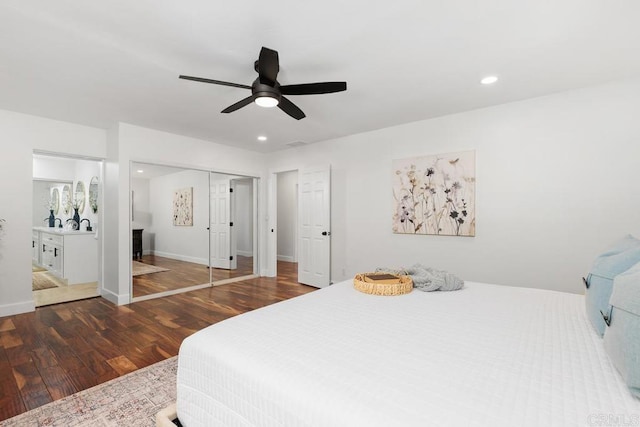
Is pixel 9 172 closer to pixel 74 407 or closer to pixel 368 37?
pixel 74 407

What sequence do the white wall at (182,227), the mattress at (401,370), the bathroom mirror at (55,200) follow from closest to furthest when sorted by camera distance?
the mattress at (401,370) < the white wall at (182,227) < the bathroom mirror at (55,200)

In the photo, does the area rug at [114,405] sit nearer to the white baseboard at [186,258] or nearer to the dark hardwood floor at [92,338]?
the dark hardwood floor at [92,338]

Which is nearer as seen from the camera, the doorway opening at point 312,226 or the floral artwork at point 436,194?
the floral artwork at point 436,194

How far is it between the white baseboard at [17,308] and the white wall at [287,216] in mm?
4896

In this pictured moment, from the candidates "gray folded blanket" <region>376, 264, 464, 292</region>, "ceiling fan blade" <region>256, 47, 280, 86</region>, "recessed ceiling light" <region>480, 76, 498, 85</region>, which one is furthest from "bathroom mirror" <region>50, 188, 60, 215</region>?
"recessed ceiling light" <region>480, 76, 498, 85</region>

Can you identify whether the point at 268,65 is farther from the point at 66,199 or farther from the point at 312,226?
the point at 66,199

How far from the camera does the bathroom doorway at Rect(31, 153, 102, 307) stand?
4.76 meters

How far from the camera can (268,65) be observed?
2.09 m

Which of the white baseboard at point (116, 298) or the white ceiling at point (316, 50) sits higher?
the white ceiling at point (316, 50)

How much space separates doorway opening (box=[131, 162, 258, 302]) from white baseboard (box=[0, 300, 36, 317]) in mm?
1075

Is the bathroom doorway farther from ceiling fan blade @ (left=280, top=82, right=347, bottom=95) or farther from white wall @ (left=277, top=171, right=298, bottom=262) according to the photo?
white wall @ (left=277, top=171, right=298, bottom=262)

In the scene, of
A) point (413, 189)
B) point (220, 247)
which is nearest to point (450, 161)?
point (413, 189)

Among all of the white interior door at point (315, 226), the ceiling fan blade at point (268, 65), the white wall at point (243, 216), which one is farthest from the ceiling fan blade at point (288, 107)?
the white wall at point (243, 216)

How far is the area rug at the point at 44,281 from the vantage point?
4.69m
